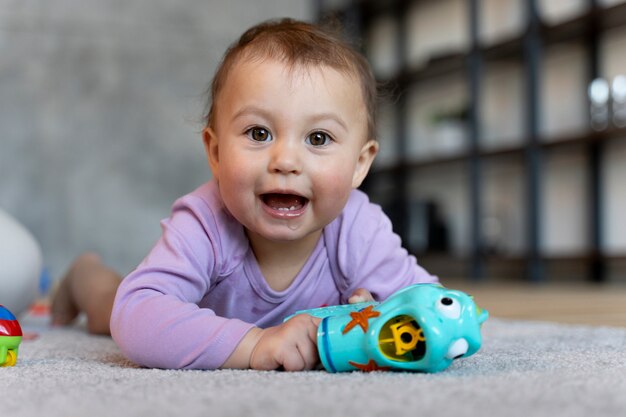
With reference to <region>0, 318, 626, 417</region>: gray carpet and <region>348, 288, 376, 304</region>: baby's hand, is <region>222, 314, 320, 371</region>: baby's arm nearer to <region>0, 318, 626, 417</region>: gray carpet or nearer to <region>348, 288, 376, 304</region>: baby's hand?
<region>0, 318, 626, 417</region>: gray carpet

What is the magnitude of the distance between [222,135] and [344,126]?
0.47ft

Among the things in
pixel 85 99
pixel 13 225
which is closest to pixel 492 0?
pixel 85 99

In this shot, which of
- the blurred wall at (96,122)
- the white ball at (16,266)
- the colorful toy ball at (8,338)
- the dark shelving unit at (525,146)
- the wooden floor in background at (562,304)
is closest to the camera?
the colorful toy ball at (8,338)

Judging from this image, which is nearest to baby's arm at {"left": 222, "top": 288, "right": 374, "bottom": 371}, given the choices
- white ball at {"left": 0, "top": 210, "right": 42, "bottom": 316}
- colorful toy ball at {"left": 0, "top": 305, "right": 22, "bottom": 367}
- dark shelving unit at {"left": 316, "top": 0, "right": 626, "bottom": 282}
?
colorful toy ball at {"left": 0, "top": 305, "right": 22, "bottom": 367}

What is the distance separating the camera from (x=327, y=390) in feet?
2.20

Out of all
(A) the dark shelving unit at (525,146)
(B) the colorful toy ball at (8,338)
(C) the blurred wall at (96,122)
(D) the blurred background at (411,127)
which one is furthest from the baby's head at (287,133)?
(C) the blurred wall at (96,122)

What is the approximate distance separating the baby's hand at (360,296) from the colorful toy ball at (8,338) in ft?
1.21

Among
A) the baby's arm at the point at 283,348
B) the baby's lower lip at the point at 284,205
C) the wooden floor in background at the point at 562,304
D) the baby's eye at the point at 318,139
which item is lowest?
the wooden floor in background at the point at 562,304

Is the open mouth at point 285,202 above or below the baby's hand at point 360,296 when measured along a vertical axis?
above

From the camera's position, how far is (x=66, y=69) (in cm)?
416

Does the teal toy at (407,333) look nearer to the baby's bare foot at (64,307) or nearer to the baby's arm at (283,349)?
the baby's arm at (283,349)

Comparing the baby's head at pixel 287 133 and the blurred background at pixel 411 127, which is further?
the blurred background at pixel 411 127

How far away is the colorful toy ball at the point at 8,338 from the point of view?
0.89m

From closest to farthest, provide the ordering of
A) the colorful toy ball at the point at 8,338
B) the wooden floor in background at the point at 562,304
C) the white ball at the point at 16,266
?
1. the colorful toy ball at the point at 8,338
2. the white ball at the point at 16,266
3. the wooden floor in background at the point at 562,304
